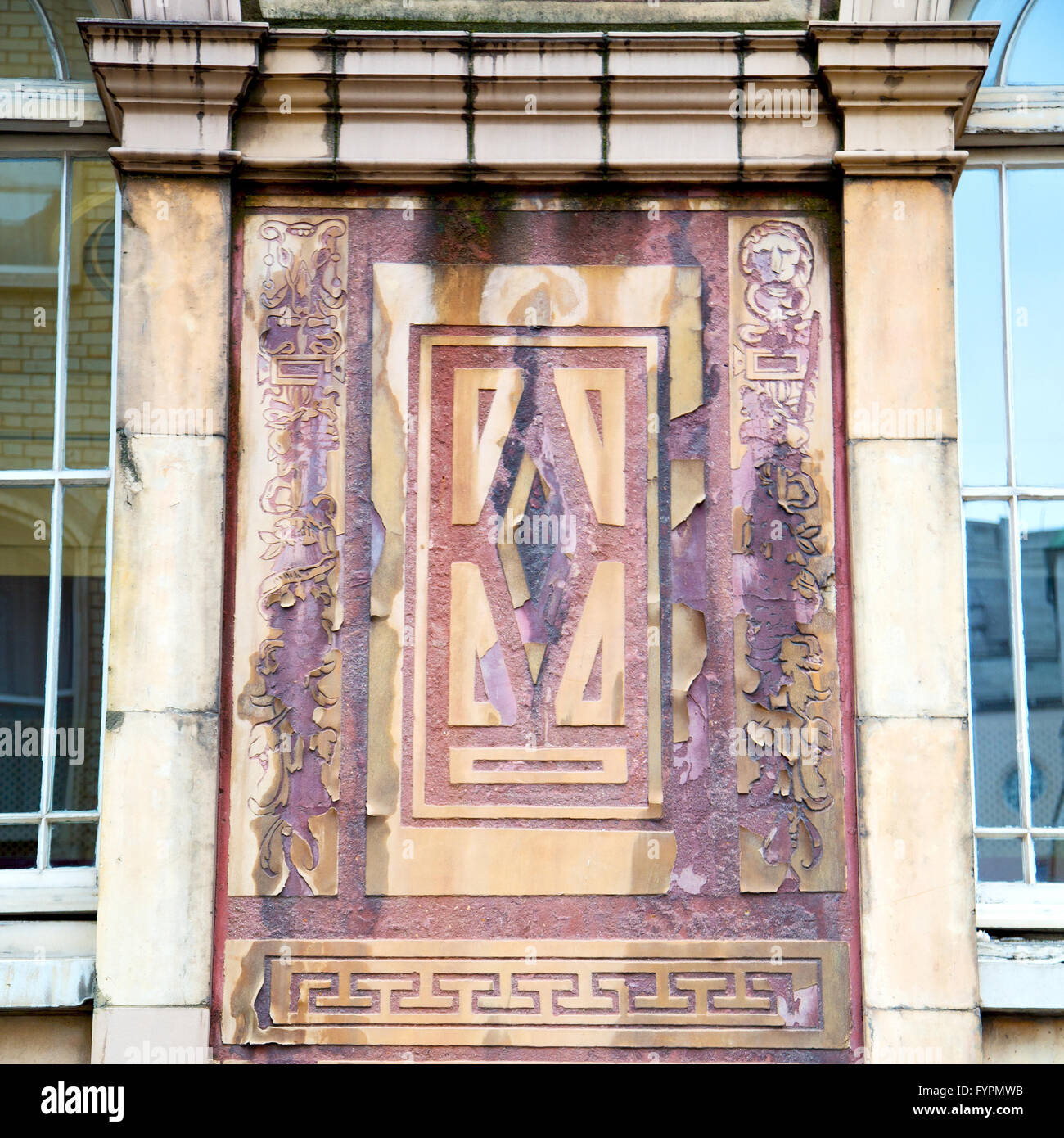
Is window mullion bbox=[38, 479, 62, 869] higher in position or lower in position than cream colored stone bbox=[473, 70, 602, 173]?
lower

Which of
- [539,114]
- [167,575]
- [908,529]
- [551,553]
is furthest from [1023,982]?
[539,114]

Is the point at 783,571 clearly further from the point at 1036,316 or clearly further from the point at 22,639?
the point at 22,639

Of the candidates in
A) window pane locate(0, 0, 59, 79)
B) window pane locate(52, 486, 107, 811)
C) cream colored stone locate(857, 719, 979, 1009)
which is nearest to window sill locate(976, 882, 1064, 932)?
cream colored stone locate(857, 719, 979, 1009)

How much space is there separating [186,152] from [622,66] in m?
1.79

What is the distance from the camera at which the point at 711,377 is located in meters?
4.82

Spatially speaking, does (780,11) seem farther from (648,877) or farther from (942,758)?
(648,877)

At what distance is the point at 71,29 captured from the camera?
5.27m

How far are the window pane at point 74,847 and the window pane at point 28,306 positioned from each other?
1.55 metres

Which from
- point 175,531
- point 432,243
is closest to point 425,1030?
point 175,531

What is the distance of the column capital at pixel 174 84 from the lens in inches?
187

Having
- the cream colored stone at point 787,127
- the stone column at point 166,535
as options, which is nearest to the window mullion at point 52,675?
the stone column at point 166,535

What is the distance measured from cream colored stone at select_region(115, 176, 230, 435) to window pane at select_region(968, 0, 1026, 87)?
333 cm

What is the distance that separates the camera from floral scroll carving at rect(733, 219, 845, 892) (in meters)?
4.60

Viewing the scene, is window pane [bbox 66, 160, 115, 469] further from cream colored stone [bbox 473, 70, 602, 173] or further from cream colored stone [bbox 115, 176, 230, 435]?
cream colored stone [bbox 473, 70, 602, 173]
